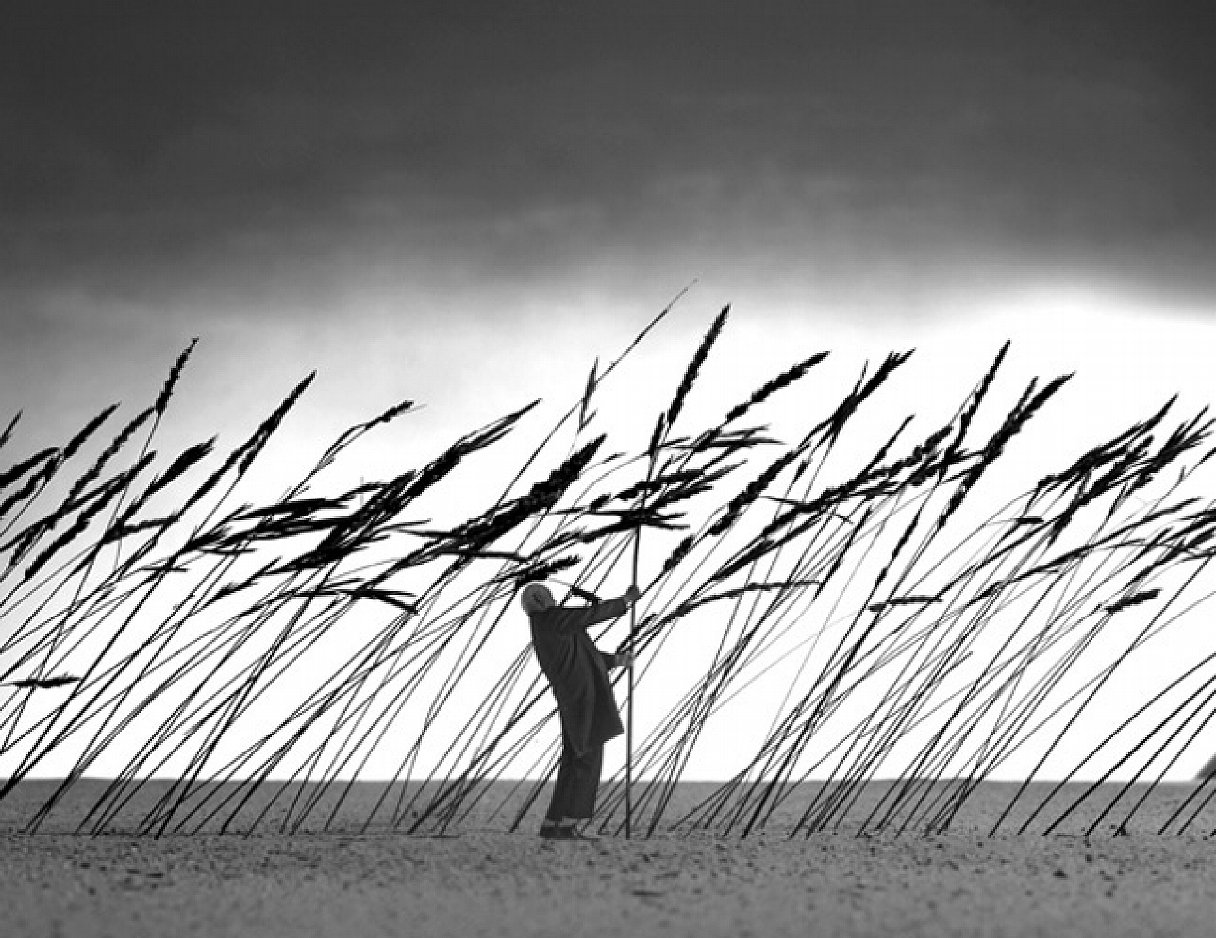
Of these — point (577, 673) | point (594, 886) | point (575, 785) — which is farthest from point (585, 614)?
point (594, 886)

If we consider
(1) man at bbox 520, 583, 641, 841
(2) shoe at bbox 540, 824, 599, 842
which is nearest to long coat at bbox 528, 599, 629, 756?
(1) man at bbox 520, 583, 641, 841

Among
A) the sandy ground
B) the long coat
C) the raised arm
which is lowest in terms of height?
the sandy ground

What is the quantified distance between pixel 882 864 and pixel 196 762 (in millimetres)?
1338

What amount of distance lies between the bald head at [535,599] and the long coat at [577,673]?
1.9 inches

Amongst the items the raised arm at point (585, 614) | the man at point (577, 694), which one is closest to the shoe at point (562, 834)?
the man at point (577, 694)

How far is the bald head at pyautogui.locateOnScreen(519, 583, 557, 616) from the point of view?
3289 millimetres

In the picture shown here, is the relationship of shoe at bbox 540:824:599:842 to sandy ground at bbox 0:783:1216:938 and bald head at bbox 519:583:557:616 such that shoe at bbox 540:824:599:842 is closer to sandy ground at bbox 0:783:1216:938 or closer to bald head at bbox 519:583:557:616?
sandy ground at bbox 0:783:1216:938

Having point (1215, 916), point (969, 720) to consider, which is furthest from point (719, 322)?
point (1215, 916)

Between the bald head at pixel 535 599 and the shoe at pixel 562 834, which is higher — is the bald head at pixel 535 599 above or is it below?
above

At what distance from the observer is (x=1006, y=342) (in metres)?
2.94

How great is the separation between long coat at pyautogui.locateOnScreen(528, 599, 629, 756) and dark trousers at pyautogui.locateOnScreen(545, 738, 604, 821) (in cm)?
2

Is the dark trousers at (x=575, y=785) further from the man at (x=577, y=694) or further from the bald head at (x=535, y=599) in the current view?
the bald head at (x=535, y=599)

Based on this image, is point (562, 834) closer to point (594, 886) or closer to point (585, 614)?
point (585, 614)

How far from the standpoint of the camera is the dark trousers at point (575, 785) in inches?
123
